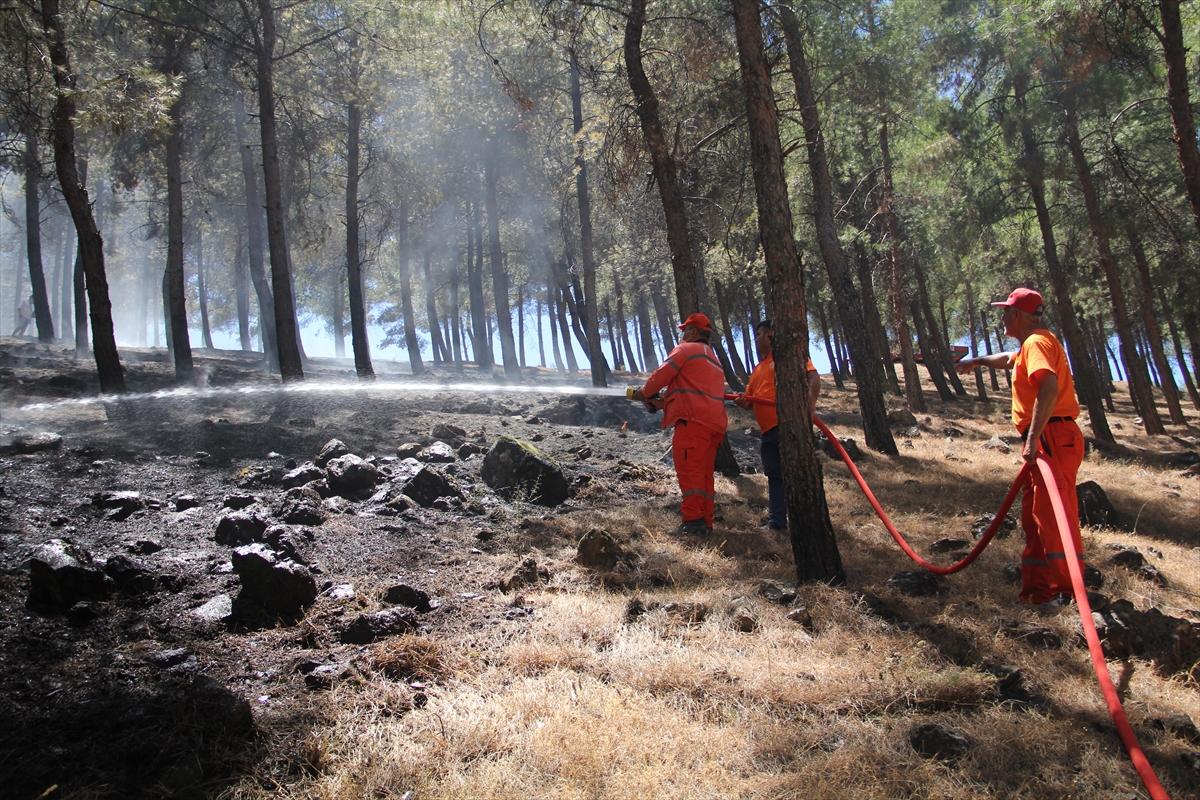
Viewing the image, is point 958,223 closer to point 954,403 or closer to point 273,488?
point 954,403

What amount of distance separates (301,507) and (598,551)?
2540 millimetres

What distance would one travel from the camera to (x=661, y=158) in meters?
8.74

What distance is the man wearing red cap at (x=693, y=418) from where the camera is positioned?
6.13 m

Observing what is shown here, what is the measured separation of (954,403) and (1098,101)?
10.9 meters

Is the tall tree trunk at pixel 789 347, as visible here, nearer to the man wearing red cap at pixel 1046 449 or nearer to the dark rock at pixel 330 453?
the man wearing red cap at pixel 1046 449

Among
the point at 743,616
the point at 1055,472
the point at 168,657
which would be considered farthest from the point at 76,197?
the point at 1055,472

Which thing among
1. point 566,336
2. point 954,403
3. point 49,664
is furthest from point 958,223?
point 566,336

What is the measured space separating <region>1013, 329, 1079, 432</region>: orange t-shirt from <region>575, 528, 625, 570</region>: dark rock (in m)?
3.00

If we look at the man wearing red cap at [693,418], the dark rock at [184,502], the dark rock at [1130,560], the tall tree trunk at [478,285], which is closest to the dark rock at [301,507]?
the dark rock at [184,502]

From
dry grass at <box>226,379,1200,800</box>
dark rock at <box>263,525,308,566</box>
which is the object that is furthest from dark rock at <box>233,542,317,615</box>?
dry grass at <box>226,379,1200,800</box>

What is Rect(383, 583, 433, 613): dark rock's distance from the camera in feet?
14.3

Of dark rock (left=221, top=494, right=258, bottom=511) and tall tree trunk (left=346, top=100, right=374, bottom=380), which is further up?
tall tree trunk (left=346, top=100, right=374, bottom=380)

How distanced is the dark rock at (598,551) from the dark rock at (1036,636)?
2.61 metres

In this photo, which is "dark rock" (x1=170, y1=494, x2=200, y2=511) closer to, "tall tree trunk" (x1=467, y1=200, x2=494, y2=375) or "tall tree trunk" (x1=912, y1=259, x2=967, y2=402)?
"tall tree trunk" (x1=912, y1=259, x2=967, y2=402)
